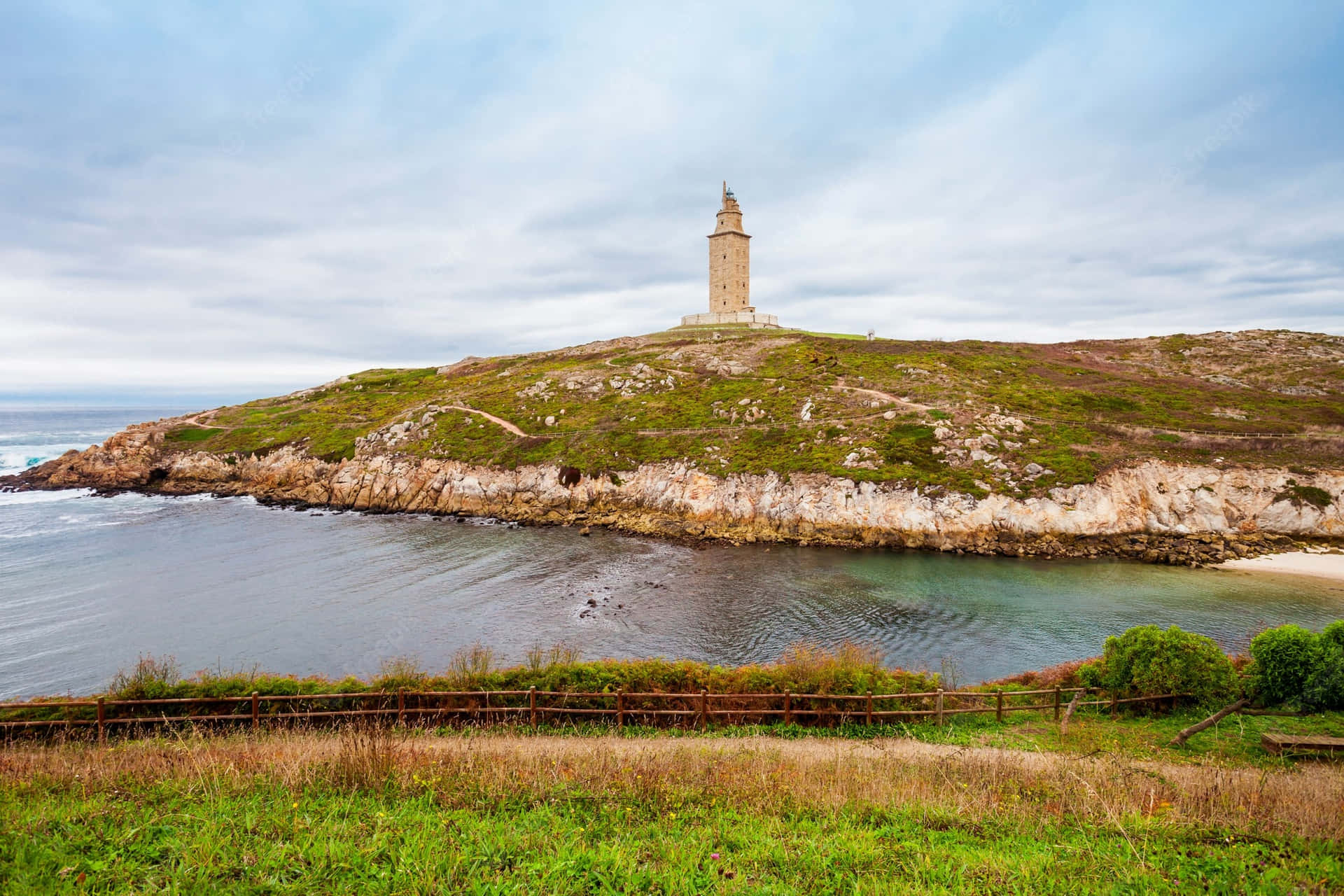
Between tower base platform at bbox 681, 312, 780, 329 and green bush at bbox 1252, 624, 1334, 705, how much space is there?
89.9 m

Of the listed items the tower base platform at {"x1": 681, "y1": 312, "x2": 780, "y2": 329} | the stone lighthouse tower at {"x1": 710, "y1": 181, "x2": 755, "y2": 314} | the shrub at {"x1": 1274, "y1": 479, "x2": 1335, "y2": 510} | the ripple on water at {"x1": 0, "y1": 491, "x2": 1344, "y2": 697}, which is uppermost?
the stone lighthouse tower at {"x1": 710, "y1": 181, "x2": 755, "y2": 314}

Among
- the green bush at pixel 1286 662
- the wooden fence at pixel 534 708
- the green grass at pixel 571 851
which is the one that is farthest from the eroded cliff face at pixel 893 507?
the green grass at pixel 571 851

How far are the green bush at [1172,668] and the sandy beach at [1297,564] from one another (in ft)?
95.0

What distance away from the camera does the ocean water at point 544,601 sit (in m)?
27.5

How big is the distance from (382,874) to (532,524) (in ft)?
159

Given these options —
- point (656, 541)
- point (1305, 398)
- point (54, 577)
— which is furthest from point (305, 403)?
point (1305, 398)

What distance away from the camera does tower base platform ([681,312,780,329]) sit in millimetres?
103438

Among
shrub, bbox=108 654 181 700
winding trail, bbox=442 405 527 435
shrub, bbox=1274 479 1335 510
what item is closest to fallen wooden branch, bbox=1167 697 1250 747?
shrub, bbox=108 654 181 700

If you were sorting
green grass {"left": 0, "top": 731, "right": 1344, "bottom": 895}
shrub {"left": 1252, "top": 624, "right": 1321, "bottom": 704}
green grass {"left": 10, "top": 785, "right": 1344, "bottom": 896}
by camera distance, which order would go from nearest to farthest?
green grass {"left": 10, "top": 785, "right": 1344, "bottom": 896}
green grass {"left": 0, "top": 731, "right": 1344, "bottom": 895}
shrub {"left": 1252, "top": 624, "right": 1321, "bottom": 704}

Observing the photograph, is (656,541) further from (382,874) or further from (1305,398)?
(1305,398)

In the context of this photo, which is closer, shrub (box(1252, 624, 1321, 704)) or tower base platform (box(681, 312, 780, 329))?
shrub (box(1252, 624, 1321, 704))

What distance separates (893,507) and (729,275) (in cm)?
6355

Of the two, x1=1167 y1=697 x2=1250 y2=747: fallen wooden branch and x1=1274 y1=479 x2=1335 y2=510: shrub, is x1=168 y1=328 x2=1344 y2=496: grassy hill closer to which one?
x1=1274 y1=479 x2=1335 y2=510: shrub

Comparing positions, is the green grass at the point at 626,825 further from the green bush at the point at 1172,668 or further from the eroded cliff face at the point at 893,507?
the eroded cliff face at the point at 893,507
